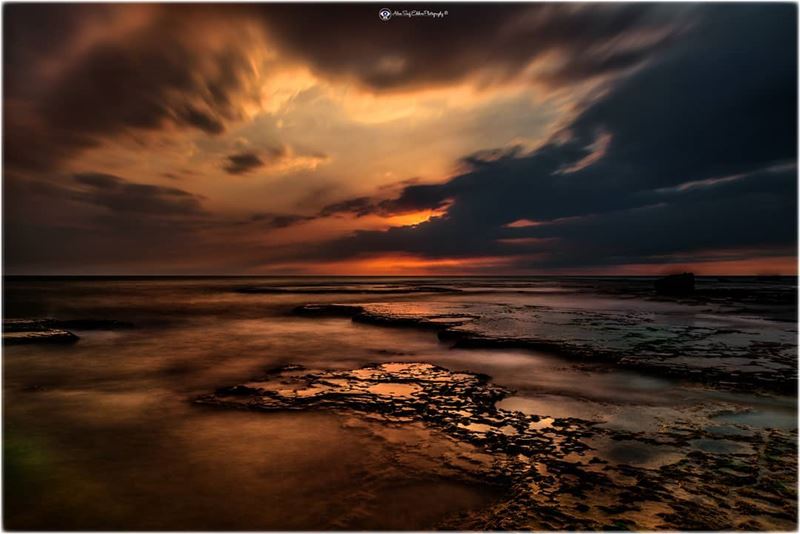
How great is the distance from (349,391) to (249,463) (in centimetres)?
352

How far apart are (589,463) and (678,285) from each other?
5243 centimetres

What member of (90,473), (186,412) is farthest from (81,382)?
(90,473)

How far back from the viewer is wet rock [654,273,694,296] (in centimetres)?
4751

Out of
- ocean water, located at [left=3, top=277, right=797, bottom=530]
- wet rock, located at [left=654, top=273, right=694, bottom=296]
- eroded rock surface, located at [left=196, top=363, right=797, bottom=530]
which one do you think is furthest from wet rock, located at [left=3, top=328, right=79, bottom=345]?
wet rock, located at [left=654, top=273, right=694, bottom=296]

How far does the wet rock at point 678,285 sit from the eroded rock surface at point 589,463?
48399 millimetres

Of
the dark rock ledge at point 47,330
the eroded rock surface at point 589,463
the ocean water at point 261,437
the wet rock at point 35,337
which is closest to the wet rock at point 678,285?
the ocean water at point 261,437

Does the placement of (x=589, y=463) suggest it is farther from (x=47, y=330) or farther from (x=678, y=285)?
(x=678, y=285)

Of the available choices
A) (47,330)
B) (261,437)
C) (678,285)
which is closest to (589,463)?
(261,437)

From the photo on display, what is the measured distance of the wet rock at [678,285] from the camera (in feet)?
156

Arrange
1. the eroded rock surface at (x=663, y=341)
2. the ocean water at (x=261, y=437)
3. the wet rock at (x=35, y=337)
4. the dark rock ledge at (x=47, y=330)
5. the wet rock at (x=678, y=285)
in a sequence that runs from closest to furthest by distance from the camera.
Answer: the ocean water at (x=261, y=437) < the eroded rock surface at (x=663, y=341) < the wet rock at (x=35, y=337) < the dark rock ledge at (x=47, y=330) < the wet rock at (x=678, y=285)

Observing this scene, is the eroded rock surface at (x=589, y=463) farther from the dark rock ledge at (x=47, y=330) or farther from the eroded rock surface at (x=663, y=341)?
the dark rock ledge at (x=47, y=330)

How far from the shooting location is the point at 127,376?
1077cm

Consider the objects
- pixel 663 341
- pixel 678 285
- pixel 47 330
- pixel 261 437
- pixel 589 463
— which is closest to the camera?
pixel 589 463

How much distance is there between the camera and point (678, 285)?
48.3m
